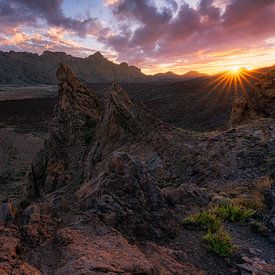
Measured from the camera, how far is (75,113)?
13.7 meters

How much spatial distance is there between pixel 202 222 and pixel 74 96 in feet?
33.7

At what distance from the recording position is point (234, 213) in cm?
659

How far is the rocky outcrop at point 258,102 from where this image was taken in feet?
57.1

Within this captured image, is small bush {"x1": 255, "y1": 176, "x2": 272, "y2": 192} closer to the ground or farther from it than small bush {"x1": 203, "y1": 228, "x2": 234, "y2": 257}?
closer to the ground

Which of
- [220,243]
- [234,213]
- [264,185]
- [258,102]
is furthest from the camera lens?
[258,102]

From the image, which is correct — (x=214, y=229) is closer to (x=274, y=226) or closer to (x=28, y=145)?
(x=274, y=226)

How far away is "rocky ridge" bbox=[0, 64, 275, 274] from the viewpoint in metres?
4.04

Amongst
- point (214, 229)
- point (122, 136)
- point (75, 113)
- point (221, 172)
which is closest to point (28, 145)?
point (75, 113)

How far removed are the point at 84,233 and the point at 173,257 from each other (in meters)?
1.29

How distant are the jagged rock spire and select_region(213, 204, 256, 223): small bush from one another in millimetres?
8387

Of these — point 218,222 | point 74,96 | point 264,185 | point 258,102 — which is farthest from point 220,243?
point 258,102

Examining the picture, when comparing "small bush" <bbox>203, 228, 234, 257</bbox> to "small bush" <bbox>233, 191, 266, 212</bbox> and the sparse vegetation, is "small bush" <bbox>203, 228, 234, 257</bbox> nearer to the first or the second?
the sparse vegetation

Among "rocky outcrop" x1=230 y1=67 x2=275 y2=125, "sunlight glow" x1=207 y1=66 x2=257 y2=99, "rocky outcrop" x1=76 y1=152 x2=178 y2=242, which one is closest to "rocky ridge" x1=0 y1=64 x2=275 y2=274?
"rocky outcrop" x1=76 y1=152 x2=178 y2=242

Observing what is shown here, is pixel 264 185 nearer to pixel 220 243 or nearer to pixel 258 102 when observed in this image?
pixel 220 243
